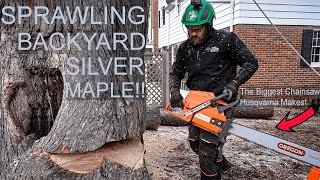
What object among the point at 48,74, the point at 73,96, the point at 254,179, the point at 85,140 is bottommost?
the point at 254,179

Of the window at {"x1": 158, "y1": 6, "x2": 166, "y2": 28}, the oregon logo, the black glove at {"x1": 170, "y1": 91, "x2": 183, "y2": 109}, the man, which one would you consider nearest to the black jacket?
the man

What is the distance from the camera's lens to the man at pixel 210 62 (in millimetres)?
2838

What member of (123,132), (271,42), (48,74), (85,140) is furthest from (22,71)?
(271,42)

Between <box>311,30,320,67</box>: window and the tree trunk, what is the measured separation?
900 cm

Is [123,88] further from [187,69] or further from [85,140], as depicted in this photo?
[187,69]

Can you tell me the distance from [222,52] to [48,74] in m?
1.66

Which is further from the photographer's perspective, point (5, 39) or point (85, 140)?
point (5, 39)

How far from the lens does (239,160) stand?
420 centimetres

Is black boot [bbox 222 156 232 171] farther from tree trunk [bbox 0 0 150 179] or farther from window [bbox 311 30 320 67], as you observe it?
window [bbox 311 30 320 67]

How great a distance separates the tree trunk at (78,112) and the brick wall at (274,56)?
24.3ft

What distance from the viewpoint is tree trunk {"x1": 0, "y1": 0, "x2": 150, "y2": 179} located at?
6.31 ft

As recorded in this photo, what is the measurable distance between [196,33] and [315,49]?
823cm

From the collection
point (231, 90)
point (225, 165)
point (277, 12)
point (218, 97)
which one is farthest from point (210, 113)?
point (277, 12)

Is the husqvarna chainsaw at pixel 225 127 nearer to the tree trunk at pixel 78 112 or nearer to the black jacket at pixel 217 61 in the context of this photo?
the black jacket at pixel 217 61
